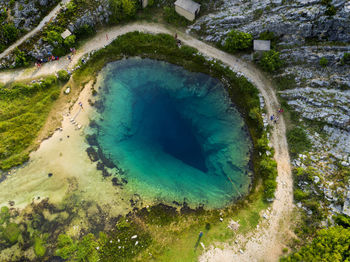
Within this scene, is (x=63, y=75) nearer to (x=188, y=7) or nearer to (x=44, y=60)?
(x=44, y=60)

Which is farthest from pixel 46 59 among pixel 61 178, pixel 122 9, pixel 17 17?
pixel 61 178

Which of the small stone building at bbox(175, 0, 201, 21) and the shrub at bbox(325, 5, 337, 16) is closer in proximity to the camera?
the shrub at bbox(325, 5, 337, 16)

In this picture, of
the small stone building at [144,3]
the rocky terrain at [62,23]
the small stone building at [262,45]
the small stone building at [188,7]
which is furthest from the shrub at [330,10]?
the rocky terrain at [62,23]

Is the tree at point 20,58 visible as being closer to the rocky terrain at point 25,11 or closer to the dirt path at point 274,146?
the dirt path at point 274,146

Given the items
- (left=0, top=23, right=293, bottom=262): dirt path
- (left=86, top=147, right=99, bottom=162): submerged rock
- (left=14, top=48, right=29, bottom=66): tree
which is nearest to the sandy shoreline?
(left=86, top=147, right=99, bottom=162): submerged rock

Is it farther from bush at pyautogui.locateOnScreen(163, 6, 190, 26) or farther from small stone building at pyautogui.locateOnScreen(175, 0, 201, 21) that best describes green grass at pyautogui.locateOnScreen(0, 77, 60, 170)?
small stone building at pyautogui.locateOnScreen(175, 0, 201, 21)

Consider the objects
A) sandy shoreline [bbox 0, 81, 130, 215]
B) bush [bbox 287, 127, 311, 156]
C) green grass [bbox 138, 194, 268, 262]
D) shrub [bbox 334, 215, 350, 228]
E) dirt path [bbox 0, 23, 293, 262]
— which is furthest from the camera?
sandy shoreline [bbox 0, 81, 130, 215]
